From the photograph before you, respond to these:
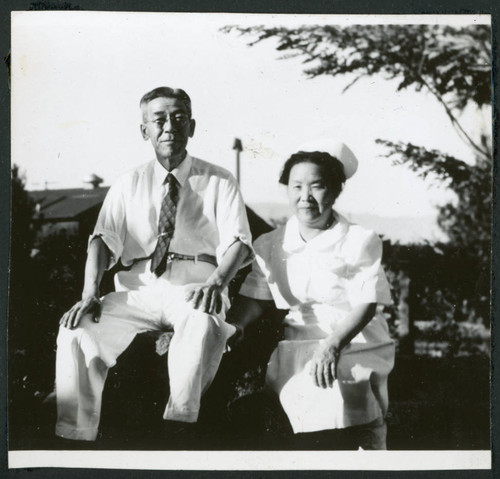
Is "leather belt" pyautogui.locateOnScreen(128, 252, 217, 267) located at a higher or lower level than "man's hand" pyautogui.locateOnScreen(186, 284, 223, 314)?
higher

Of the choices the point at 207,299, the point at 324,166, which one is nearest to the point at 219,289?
the point at 207,299

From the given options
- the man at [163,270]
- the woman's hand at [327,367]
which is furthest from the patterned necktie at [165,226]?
the woman's hand at [327,367]

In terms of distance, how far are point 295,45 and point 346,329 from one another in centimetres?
128

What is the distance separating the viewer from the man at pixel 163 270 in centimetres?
291

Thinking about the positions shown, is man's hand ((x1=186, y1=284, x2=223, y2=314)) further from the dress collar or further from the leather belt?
the dress collar

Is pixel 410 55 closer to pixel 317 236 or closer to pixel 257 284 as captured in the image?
pixel 317 236

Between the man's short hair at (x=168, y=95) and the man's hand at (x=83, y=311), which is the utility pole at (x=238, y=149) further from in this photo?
the man's hand at (x=83, y=311)

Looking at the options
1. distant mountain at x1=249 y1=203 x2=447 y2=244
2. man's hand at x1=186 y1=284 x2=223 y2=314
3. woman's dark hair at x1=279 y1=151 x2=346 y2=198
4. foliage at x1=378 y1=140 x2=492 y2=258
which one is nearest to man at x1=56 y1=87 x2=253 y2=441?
man's hand at x1=186 y1=284 x2=223 y2=314

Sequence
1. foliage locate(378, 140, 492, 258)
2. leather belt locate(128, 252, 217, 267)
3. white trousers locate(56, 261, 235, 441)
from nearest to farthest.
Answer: white trousers locate(56, 261, 235, 441) → leather belt locate(128, 252, 217, 267) → foliage locate(378, 140, 492, 258)

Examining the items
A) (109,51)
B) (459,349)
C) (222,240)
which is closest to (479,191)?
(459,349)

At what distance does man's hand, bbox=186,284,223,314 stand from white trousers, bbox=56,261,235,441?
1.0 inches

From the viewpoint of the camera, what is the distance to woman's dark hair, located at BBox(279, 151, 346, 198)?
10.0ft

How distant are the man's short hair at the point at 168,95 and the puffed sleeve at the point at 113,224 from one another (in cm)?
43

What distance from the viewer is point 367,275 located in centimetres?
301
